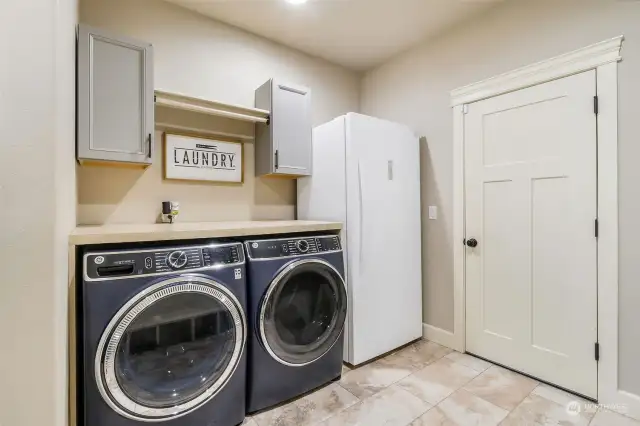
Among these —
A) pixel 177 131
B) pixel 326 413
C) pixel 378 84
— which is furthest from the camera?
pixel 378 84

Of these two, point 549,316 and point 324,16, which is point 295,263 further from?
point 324,16

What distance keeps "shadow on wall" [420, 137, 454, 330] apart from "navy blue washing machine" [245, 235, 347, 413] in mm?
1037

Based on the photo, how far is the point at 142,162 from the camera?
1.84m

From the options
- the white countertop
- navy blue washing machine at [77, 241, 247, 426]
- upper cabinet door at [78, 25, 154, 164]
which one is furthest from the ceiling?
navy blue washing machine at [77, 241, 247, 426]

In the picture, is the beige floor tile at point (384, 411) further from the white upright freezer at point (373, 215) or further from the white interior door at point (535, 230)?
the white interior door at point (535, 230)

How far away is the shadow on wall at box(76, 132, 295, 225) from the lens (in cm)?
196

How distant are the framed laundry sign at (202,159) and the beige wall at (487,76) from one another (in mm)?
1597

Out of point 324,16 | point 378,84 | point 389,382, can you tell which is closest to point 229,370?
point 389,382

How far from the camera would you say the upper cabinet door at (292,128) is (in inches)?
92.2

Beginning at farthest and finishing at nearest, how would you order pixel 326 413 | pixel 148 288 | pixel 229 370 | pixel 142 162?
1. pixel 142 162
2. pixel 326 413
3. pixel 229 370
4. pixel 148 288

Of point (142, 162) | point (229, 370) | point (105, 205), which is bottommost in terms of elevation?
point (229, 370)

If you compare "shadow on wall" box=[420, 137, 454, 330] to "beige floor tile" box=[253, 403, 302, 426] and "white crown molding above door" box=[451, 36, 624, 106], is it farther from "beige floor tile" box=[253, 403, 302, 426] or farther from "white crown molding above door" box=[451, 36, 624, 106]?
"beige floor tile" box=[253, 403, 302, 426]

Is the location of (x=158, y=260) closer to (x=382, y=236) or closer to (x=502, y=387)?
(x=382, y=236)

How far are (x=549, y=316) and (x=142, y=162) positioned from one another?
2739mm
